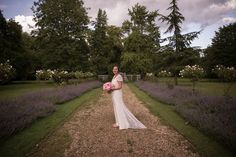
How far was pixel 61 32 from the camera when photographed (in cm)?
4038

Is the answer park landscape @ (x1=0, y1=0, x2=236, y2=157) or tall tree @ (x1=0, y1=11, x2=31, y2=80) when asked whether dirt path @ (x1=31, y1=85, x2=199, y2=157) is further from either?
tall tree @ (x1=0, y1=11, x2=31, y2=80)

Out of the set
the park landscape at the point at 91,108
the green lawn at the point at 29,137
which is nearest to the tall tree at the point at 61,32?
the park landscape at the point at 91,108

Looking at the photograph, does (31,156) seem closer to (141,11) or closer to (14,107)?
(14,107)

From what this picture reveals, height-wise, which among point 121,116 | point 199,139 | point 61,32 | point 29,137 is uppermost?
point 61,32

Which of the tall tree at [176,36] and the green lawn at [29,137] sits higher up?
the tall tree at [176,36]

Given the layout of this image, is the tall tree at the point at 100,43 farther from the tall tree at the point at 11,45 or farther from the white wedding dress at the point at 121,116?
the white wedding dress at the point at 121,116

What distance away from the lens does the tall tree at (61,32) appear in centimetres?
3969

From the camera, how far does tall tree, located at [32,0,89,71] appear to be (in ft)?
130

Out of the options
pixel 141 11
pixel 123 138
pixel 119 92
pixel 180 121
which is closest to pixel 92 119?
pixel 119 92

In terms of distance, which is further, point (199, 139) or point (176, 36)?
point (176, 36)

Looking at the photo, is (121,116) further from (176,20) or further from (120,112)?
(176,20)

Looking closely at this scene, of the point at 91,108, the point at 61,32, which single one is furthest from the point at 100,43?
the point at 91,108

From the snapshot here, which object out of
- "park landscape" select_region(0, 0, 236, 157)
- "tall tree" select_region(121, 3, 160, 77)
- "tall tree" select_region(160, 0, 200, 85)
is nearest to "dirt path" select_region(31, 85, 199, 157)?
"park landscape" select_region(0, 0, 236, 157)

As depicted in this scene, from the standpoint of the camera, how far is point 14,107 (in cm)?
1204
